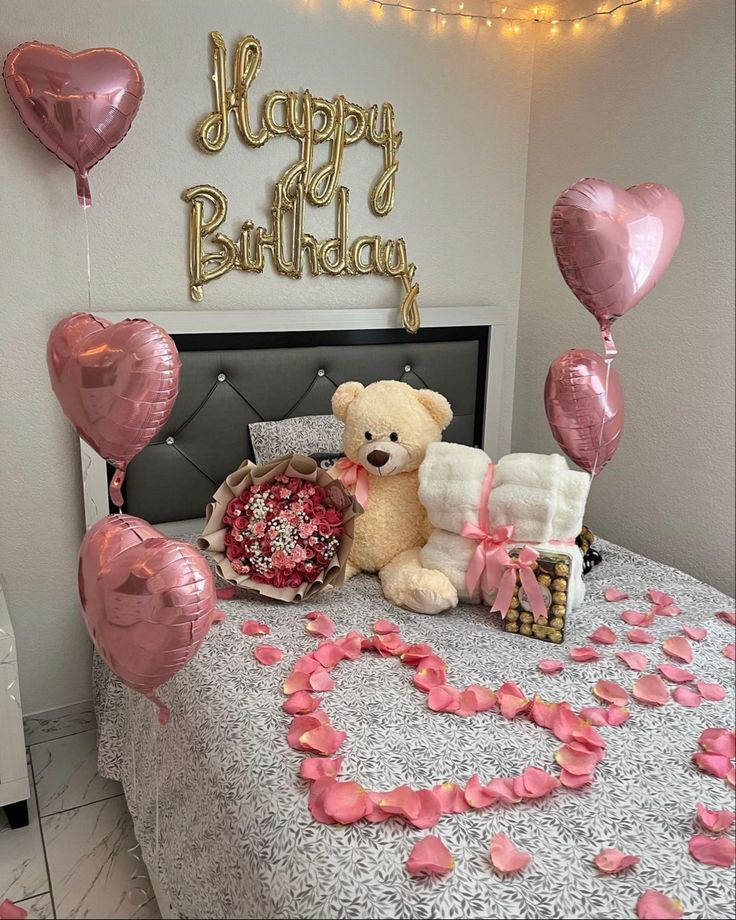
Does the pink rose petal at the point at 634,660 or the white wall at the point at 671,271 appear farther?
the white wall at the point at 671,271

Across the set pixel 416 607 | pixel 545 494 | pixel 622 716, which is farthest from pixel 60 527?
pixel 622 716

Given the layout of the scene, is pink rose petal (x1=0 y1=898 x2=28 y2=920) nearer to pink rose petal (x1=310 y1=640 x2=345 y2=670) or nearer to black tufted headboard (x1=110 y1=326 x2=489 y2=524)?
pink rose petal (x1=310 y1=640 x2=345 y2=670)

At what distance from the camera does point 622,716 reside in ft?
4.39

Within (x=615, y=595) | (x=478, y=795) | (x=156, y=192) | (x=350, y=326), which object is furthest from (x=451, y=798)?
(x=156, y=192)

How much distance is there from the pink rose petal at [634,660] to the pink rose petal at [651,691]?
2.4 inches

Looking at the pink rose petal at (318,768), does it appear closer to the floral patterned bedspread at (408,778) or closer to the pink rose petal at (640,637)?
the floral patterned bedspread at (408,778)

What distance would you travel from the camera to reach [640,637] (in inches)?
63.6

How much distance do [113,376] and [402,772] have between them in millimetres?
824

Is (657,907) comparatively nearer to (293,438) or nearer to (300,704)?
(300,704)

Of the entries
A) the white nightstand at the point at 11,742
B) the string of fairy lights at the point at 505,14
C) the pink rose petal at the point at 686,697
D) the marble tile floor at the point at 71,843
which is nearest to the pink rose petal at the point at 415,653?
the pink rose petal at the point at 686,697

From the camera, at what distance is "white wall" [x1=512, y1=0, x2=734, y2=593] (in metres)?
1.70

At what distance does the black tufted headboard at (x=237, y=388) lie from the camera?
216 cm

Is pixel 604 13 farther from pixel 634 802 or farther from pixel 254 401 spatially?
pixel 634 802

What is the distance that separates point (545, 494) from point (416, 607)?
15.6 inches
